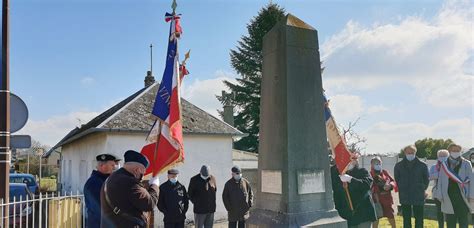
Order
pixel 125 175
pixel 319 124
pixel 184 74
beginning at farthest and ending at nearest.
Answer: pixel 184 74, pixel 319 124, pixel 125 175

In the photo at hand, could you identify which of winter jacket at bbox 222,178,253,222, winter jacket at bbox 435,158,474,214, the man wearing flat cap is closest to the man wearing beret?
the man wearing flat cap

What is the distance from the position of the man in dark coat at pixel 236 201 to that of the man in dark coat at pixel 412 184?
10.1 ft

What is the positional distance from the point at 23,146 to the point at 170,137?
2.47m

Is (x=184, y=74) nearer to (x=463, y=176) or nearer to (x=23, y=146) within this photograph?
(x=23, y=146)

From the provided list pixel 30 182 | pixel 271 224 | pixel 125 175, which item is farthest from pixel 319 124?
pixel 30 182

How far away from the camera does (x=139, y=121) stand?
525 inches

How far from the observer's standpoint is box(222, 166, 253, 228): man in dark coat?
9.12 m

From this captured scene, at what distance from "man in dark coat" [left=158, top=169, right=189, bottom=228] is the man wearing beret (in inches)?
102

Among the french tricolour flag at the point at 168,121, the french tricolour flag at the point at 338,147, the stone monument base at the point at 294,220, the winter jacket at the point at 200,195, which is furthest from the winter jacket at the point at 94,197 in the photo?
the french tricolour flag at the point at 338,147

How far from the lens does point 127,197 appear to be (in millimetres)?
4676

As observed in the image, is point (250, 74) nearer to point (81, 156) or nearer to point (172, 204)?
point (81, 156)

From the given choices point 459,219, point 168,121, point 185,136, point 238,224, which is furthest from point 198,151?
point 459,219

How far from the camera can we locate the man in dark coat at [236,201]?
9117 millimetres

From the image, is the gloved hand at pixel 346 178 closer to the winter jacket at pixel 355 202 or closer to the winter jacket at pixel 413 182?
the winter jacket at pixel 355 202
